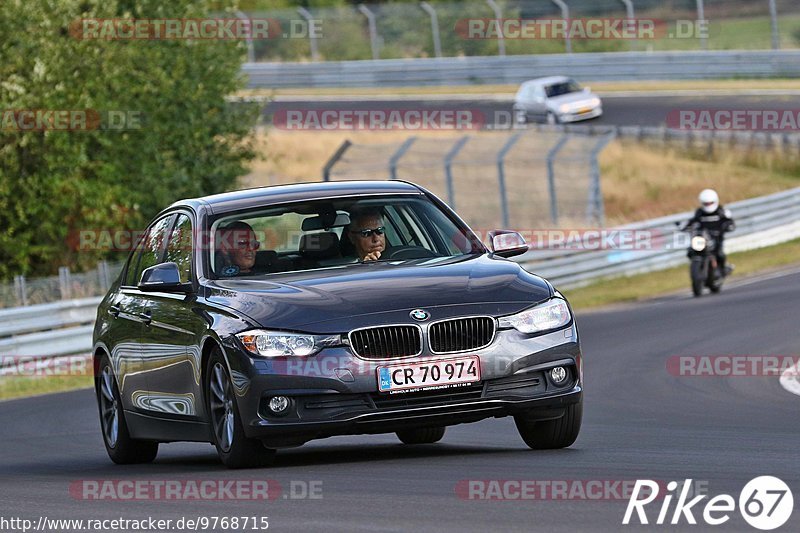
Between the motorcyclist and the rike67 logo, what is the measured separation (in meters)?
17.7

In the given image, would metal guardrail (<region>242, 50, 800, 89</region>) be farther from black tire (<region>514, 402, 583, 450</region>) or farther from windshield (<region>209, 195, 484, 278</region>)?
black tire (<region>514, 402, 583, 450</region>)

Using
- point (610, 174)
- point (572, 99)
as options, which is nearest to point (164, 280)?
point (610, 174)

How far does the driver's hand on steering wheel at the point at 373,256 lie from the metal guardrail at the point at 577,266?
11395 mm

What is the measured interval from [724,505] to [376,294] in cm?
248

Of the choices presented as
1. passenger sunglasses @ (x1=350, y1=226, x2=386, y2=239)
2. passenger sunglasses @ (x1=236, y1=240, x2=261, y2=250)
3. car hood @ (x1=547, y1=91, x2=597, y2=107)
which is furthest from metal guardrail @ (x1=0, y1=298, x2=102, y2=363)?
car hood @ (x1=547, y1=91, x2=597, y2=107)

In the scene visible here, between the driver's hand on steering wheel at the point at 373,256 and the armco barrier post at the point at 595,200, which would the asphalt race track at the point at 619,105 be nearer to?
the armco barrier post at the point at 595,200

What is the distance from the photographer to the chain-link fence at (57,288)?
71.2ft

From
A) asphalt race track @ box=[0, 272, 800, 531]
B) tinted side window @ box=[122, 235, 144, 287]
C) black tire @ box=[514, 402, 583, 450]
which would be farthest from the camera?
tinted side window @ box=[122, 235, 144, 287]

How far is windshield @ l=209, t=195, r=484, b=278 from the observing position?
9.36 meters

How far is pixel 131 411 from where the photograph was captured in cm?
1024

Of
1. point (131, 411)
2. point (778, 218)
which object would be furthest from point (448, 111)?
point (131, 411)

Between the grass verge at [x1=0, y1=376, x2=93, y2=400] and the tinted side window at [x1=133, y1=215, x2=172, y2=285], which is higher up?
the tinted side window at [x1=133, y1=215, x2=172, y2=285]

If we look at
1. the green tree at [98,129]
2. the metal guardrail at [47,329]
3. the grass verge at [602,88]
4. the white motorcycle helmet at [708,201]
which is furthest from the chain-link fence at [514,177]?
the metal guardrail at [47,329]

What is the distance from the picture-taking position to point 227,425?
340 inches
